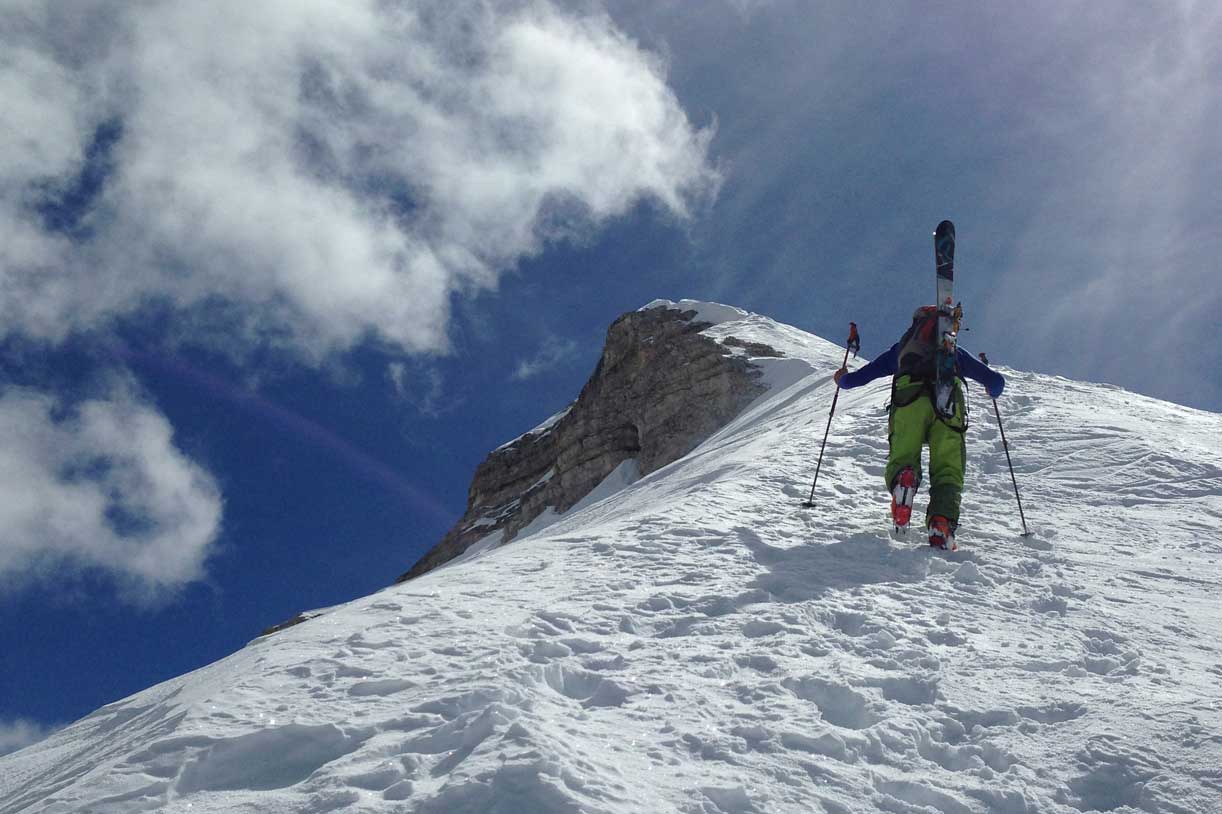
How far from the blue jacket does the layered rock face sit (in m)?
17.5

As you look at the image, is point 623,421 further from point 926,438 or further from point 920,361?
point 926,438

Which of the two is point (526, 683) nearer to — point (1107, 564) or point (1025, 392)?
point (1107, 564)

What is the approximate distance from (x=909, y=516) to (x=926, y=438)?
41.6 inches

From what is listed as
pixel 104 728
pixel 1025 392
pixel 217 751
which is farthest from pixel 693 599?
pixel 1025 392

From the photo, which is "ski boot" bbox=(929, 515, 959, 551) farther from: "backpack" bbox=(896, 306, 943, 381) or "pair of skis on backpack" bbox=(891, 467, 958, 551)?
"backpack" bbox=(896, 306, 943, 381)

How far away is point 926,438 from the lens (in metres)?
8.97

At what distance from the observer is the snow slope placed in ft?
13.4

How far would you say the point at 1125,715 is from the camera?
15.4 feet

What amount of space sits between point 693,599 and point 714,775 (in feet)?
7.02

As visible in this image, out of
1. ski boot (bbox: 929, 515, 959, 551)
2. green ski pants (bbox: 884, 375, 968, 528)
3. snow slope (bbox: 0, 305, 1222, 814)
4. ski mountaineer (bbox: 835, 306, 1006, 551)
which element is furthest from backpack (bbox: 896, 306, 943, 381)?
ski boot (bbox: 929, 515, 959, 551)

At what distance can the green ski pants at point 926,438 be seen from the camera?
27.8 ft

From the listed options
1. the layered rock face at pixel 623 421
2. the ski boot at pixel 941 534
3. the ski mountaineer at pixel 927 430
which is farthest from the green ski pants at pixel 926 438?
the layered rock face at pixel 623 421

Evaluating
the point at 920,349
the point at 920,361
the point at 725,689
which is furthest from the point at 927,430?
the point at 725,689

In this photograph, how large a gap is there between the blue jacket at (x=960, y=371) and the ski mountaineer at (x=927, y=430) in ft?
0.03
